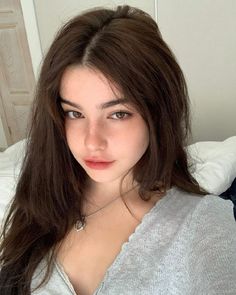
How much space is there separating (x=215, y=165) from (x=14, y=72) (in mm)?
1623

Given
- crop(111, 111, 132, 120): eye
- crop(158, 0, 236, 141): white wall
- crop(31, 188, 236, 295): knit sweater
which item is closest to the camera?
crop(31, 188, 236, 295): knit sweater

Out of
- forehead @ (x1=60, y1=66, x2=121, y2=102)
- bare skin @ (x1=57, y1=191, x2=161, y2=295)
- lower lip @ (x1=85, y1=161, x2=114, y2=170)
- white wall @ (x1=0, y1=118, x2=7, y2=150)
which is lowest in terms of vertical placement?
white wall @ (x1=0, y1=118, x2=7, y2=150)

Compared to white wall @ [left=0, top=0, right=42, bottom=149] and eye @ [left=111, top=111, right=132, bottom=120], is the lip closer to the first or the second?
eye @ [left=111, top=111, right=132, bottom=120]

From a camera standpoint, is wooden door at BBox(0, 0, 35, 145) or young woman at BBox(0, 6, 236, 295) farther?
wooden door at BBox(0, 0, 35, 145)

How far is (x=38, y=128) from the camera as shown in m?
0.82

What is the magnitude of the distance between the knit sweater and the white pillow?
1.57ft

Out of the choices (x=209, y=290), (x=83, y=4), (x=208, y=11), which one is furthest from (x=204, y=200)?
(x=83, y=4)

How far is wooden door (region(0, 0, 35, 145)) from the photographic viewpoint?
2180 millimetres

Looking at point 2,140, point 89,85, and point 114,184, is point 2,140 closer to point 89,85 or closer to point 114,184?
point 114,184

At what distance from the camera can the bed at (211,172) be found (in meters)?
1.28

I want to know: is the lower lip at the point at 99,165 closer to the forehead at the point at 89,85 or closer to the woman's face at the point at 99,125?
the woman's face at the point at 99,125

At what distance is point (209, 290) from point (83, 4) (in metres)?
1.79

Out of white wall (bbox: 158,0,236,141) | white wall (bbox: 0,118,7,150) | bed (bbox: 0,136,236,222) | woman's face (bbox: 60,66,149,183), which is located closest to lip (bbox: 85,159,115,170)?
woman's face (bbox: 60,66,149,183)

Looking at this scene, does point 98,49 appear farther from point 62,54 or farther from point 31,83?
point 31,83
